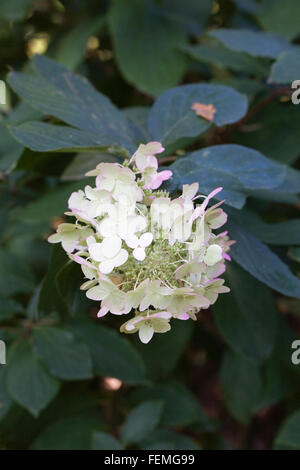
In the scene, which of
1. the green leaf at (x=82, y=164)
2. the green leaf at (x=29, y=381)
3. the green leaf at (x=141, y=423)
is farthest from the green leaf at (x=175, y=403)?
the green leaf at (x=82, y=164)

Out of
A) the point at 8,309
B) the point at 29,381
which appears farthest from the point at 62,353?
the point at 8,309

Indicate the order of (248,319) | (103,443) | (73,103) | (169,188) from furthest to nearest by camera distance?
(248,319) < (103,443) < (73,103) < (169,188)

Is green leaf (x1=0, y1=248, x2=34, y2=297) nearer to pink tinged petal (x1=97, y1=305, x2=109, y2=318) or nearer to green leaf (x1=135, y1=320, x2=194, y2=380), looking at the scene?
green leaf (x1=135, y1=320, x2=194, y2=380)

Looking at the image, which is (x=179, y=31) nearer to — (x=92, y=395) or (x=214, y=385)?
(x=92, y=395)

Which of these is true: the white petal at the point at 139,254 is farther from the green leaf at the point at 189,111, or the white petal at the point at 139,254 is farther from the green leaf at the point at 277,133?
the green leaf at the point at 277,133

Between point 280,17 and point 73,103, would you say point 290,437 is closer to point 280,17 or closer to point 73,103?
point 73,103

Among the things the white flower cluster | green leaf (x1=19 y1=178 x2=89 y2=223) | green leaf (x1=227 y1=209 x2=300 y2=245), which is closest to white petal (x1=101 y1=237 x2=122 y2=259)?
the white flower cluster
